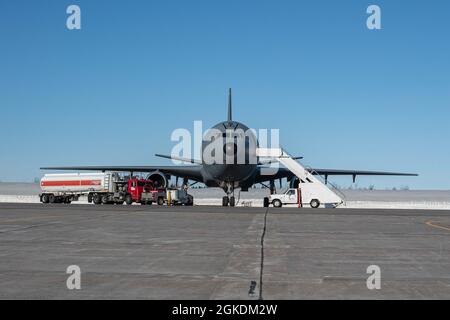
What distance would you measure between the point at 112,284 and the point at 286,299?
112 inches

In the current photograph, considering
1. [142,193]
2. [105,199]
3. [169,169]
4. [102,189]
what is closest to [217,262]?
[142,193]

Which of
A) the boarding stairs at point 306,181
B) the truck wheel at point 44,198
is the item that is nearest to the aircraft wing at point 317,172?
the boarding stairs at point 306,181

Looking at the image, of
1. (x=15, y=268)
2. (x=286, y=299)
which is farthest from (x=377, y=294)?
(x=15, y=268)

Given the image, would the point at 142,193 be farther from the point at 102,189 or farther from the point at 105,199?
the point at 102,189

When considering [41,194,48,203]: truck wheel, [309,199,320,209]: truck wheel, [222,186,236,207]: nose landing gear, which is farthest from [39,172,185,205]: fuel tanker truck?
[309,199,320,209]: truck wheel

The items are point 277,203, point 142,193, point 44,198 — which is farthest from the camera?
point 44,198

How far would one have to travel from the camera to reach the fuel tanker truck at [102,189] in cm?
4862

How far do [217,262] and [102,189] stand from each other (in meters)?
40.4

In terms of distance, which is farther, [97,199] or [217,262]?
[97,199]

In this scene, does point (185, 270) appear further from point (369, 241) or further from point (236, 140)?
point (236, 140)

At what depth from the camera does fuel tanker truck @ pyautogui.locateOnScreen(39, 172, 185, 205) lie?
160 feet

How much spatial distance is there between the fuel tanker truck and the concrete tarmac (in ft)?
97.6

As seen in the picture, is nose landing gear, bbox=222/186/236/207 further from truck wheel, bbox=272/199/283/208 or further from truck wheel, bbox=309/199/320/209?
truck wheel, bbox=309/199/320/209

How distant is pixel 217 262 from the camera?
10.9 meters
